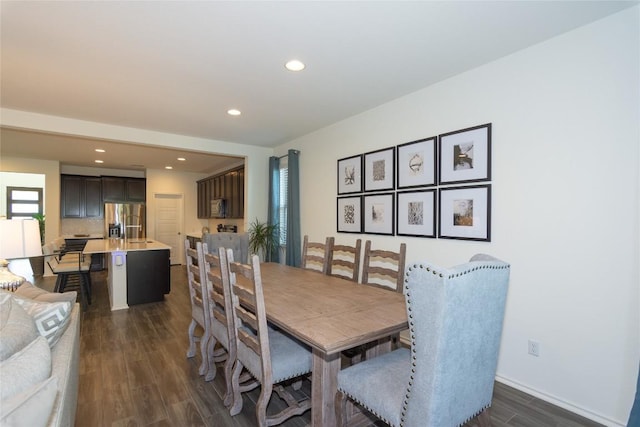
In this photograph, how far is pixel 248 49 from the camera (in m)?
2.26

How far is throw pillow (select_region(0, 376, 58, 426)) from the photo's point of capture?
2.31 ft

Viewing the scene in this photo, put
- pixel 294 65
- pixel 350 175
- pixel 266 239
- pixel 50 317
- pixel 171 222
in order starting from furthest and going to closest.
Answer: pixel 171 222 → pixel 266 239 → pixel 350 175 → pixel 294 65 → pixel 50 317

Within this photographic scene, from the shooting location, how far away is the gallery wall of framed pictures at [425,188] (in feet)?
8.28

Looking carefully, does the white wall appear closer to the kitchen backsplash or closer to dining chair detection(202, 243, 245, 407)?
dining chair detection(202, 243, 245, 407)

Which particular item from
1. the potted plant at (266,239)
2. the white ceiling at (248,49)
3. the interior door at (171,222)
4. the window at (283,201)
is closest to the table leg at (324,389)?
the white ceiling at (248,49)

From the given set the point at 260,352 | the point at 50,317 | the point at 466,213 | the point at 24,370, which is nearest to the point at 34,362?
the point at 24,370

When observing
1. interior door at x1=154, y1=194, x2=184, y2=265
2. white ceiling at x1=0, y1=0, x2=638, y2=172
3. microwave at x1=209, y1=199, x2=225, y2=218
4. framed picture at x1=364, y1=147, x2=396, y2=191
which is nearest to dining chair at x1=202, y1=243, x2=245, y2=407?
white ceiling at x1=0, y1=0, x2=638, y2=172

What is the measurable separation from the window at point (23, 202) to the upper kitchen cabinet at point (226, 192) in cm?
350

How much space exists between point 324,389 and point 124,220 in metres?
7.26

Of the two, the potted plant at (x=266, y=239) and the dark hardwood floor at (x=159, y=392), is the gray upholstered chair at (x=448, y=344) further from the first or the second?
the potted plant at (x=266, y=239)

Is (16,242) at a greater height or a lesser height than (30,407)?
greater

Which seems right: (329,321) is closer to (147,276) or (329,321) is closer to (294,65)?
(294,65)

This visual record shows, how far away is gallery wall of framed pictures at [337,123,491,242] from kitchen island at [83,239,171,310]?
2855 mm

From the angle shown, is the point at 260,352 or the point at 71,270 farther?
the point at 71,270
